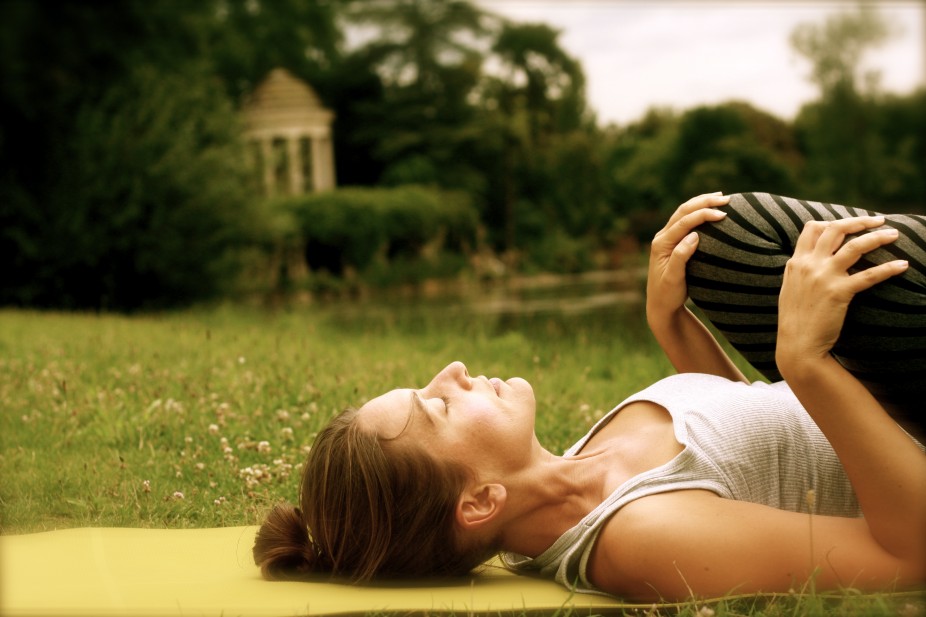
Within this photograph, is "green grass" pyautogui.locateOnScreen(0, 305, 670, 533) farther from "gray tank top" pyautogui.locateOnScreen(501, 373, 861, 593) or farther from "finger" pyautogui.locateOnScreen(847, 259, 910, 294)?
"finger" pyautogui.locateOnScreen(847, 259, 910, 294)

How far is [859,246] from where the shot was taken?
2.12m

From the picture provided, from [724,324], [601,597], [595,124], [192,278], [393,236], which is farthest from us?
[595,124]

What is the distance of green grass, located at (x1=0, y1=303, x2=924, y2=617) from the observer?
10.7 ft

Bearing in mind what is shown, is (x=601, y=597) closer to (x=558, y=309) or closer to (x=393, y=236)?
(x=558, y=309)

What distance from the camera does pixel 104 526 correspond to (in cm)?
309

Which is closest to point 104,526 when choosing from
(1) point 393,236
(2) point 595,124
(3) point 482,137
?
(1) point 393,236

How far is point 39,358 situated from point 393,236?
2032cm

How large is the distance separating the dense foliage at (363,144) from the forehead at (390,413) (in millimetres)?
1338

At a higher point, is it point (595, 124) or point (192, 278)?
point (595, 124)

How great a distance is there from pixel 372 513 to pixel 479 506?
0.27 metres

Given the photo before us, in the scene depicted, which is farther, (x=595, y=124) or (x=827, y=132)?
(x=595, y=124)

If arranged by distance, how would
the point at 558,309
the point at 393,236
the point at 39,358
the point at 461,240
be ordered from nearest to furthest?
the point at 39,358 → the point at 558,309 → the point at 393,236 → the point at 461,240

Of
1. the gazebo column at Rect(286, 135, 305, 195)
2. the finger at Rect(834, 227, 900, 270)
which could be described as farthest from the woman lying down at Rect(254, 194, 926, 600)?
the gazebo column at Rect(286, 135, 305, 195)

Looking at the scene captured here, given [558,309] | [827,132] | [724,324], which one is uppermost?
[827,132]
